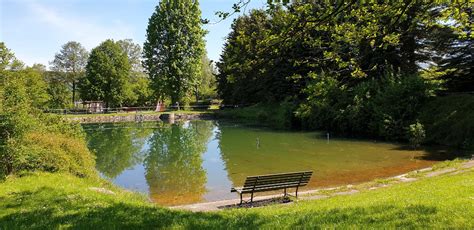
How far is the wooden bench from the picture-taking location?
11.3m

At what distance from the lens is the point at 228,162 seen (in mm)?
21422

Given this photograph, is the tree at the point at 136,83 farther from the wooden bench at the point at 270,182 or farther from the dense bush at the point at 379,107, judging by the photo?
the wooden bench at the point at 270,182

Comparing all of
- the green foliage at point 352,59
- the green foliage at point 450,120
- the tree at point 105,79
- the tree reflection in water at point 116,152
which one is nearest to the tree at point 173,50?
the tree at point 105,79

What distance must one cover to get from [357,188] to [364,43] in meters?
5.79

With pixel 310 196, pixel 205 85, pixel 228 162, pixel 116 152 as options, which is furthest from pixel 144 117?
pixel 310 196

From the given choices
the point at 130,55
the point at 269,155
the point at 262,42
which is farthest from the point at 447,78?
the point at 130,55

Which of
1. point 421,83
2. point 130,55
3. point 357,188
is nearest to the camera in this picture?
point 357,188

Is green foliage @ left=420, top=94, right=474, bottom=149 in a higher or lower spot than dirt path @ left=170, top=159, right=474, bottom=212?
higher

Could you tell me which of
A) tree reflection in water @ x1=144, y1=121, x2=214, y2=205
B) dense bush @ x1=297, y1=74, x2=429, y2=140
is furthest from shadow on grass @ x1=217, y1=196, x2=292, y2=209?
dense bush @ x1=297, y1=74, x2=429, y2=140

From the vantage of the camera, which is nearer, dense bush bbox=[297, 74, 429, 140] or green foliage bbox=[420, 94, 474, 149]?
green foliage bbox=[420, 94, 474, 149]

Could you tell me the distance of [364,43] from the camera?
9.16 metres

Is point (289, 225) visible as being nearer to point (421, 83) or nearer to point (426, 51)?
point (421, 83)

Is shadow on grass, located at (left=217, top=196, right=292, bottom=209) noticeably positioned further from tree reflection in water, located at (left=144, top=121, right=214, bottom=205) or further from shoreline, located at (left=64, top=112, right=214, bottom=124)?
shoreline, located at (left=64, top=112, right=214, bottom=124)

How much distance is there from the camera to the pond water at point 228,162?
15922 mm
